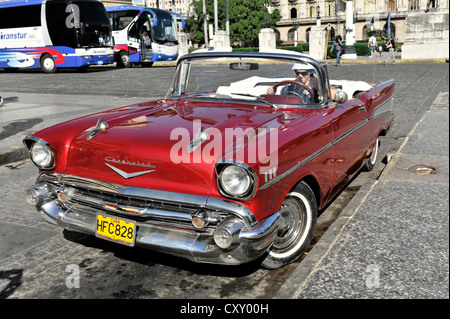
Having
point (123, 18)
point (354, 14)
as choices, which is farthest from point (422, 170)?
point (354, 14)

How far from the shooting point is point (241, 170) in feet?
9.84

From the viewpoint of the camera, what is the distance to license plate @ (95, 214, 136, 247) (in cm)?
322

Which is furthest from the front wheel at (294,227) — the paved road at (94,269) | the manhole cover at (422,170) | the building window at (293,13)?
the building window at (293,13)

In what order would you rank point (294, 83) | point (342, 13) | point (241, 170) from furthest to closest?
point (342, 13) → point (294, 83) → point (241, 170)

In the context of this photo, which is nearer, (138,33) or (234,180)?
(234,180)

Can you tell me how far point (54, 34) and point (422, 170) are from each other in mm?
22389

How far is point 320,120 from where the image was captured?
392 cm

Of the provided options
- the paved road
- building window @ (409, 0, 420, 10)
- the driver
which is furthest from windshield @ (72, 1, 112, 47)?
building window @ (409, 0, 420, 10)

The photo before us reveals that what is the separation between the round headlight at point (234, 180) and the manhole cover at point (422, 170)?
273 centimetres

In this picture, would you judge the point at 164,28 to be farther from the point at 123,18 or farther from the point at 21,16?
the point at 21,16

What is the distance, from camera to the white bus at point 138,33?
28.0m

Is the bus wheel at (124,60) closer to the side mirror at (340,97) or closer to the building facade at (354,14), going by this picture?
the side mirror at (340,97)

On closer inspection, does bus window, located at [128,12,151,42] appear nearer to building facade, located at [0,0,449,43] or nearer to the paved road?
the paved road
